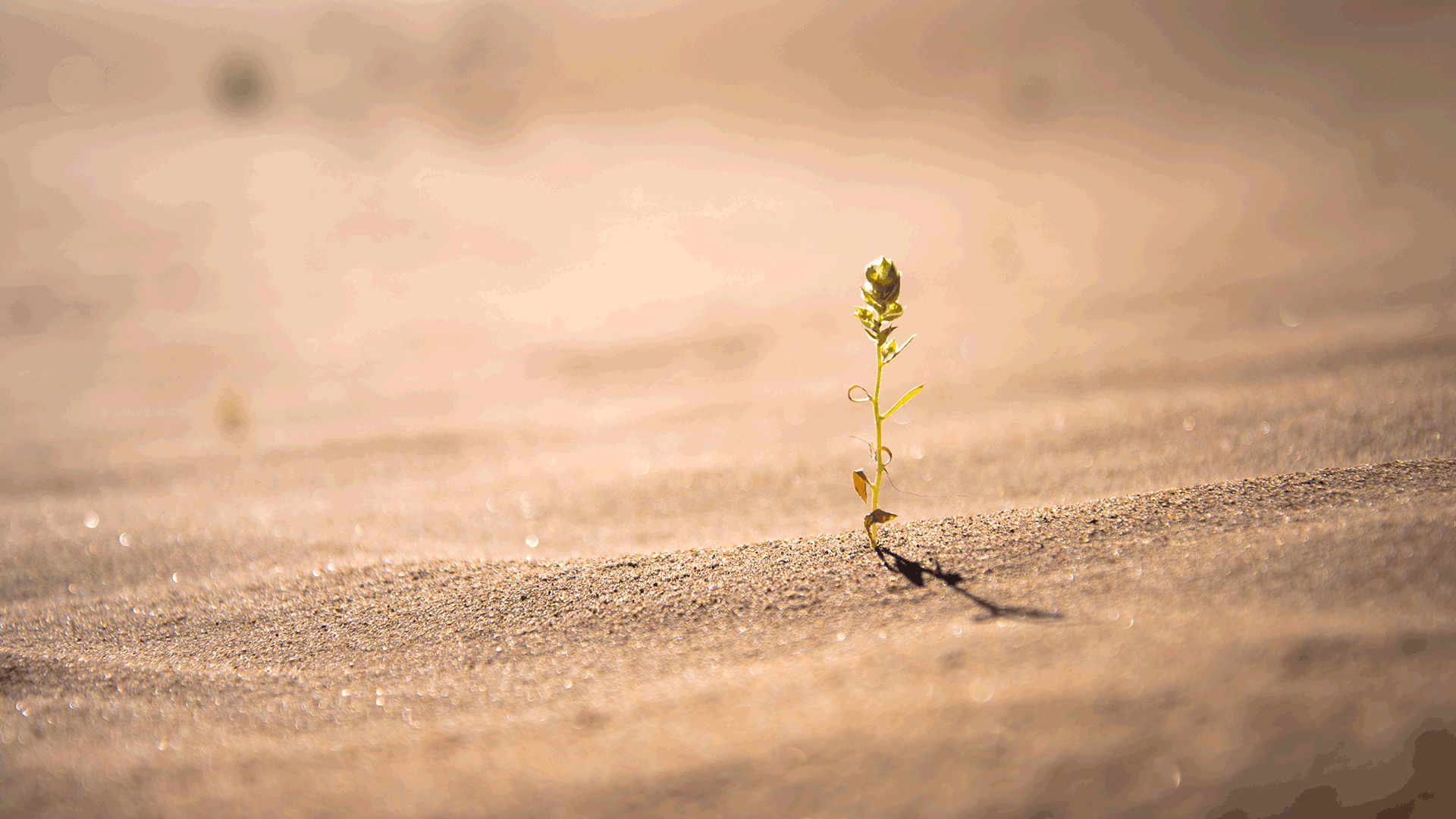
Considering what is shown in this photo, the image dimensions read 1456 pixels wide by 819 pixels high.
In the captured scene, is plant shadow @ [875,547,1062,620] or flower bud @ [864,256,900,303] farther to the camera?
flower bud @ [864,256,900,303]

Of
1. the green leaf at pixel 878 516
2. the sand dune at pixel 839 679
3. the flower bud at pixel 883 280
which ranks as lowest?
the sand dune at pixel 839 679

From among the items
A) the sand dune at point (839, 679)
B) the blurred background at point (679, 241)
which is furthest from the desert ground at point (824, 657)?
the blurred background at point (679, 241)

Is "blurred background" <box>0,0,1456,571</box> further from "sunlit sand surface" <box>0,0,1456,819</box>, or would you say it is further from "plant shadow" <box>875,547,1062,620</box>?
"plant shadow" <box>875,547,1062,620</box>

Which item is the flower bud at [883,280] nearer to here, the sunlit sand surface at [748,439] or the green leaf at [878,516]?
the green leaf at [878,516]

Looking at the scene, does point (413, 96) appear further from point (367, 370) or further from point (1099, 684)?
point (1099, 684)

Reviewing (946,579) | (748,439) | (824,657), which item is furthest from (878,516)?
(748,439)

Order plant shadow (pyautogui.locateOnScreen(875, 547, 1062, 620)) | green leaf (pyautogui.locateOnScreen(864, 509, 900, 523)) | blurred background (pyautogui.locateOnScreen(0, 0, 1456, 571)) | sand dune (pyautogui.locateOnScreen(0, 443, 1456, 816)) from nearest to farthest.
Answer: sand dune (pyautogui.locateOnScreen(0, 443, 1456, 816))
plant shadow (pyautogui.locateOnScreen(875, 547, 1062, 620))
green leaf (pyautogui.locateOnScreen(864, 509, 900, 523))
blurred background (pyautogui.locateOnScreen(0, 0, 1456, 571))

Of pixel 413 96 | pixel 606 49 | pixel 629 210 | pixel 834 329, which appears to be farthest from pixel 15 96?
pixel 834 329

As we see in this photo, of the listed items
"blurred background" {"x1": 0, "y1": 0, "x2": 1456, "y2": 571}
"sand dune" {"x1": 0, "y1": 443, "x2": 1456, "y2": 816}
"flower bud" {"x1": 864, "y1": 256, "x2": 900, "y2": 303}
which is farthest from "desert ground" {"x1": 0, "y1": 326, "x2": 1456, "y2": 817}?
"flower bud" {"x1": 864, "y1": 256, "x2": 900, "y2": 303}
